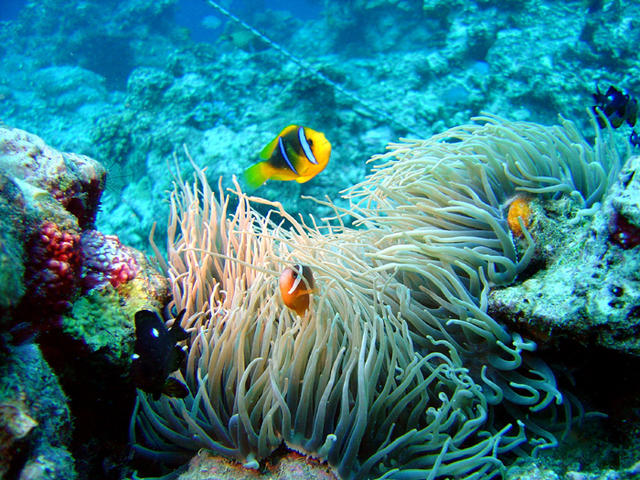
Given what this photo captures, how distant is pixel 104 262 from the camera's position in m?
1.57

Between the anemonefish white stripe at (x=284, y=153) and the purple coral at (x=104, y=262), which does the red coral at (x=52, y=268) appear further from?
the anemonefish white stripe at (x=284, y=153)

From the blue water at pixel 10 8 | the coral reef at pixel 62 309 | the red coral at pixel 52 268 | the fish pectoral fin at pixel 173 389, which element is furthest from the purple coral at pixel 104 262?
the blue water at pixel 10 8

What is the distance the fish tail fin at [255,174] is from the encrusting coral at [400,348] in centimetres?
53

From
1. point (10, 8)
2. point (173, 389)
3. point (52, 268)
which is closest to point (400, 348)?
point (173, 389)

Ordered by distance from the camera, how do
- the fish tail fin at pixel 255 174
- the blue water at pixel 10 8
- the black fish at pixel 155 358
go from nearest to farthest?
the black fish at pixel 155 358 → the fish tail fin at pixel 255 174 → the blue water at pixel 10 8

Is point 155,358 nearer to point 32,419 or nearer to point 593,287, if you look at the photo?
point 32,419

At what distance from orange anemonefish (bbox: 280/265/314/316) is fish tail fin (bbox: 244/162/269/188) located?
1.11m

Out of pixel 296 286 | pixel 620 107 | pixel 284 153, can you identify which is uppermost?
pixel 620 107

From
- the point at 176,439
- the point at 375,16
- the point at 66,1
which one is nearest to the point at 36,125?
the point at 66,1

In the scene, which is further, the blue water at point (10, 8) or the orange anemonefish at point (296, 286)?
the blue water at point (10, 8)

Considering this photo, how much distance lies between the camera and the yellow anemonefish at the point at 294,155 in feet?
7.34

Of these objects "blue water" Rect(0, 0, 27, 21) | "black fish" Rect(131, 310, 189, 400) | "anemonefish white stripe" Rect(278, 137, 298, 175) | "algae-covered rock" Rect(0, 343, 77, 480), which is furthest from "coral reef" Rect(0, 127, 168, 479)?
"blue water" Rect(0, 0, 27, 21)

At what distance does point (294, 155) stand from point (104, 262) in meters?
1.25

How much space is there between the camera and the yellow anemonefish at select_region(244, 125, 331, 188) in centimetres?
224
